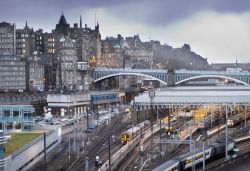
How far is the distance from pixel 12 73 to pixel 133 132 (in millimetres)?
41938

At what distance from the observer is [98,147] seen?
4656 cm

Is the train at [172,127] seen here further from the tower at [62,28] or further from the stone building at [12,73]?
the tower at [62,28]

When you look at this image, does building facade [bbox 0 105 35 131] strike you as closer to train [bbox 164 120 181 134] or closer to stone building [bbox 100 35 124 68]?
train [bbox 164 120 181 134]

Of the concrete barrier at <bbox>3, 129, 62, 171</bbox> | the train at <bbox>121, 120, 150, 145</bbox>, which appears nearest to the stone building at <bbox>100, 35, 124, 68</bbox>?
the train at <bbox>121, 120, 150, 145</bbox>

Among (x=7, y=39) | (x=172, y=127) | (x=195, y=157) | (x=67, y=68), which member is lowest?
(x=195, y=157)

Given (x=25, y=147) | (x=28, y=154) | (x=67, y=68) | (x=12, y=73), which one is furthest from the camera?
(x=67, y=68)

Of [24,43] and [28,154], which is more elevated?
[24,43]

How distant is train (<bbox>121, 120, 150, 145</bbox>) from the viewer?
152 ft

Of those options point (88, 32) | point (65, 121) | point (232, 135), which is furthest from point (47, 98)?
point (88, 32)

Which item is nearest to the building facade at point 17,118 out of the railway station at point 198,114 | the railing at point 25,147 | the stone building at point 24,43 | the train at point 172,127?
the railing at point 25,147

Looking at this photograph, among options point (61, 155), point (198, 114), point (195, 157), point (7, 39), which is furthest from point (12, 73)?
point (195, 157)

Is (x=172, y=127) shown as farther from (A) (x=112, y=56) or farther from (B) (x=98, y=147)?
(A) (x=112, y=56)

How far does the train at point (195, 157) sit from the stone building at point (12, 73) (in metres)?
53.1

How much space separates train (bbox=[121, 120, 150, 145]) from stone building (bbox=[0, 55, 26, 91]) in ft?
112
